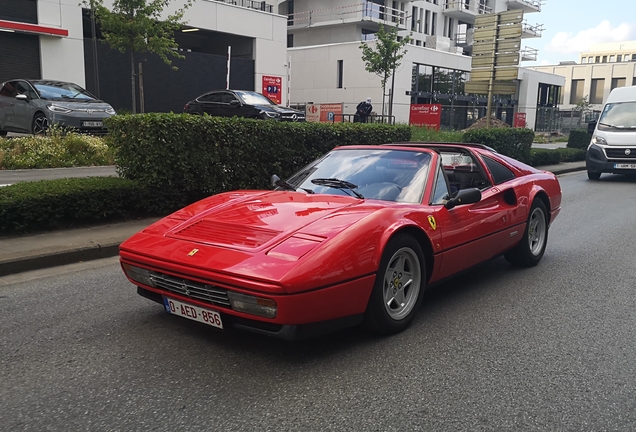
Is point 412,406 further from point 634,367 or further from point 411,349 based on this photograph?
point 634,367

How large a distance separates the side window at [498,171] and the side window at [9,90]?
13.2m

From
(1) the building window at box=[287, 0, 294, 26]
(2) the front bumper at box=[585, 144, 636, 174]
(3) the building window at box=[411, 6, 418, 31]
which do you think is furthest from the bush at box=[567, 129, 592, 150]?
(3) the building window at box=[411, 6, 418, 31]

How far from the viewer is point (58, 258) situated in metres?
5.78

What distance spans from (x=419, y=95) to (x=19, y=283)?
123 feet

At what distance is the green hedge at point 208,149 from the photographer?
7.66 m

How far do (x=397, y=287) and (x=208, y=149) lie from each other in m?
4.95

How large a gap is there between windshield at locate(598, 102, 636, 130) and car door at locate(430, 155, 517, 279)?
12.2 m

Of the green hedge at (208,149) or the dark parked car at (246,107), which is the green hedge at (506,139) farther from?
the green hedge at (208,149)

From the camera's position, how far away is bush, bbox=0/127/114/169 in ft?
35.8

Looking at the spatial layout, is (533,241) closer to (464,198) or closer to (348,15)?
(464,198)

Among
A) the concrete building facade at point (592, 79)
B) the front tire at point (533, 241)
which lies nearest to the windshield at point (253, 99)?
the front tire at point (533, 241)

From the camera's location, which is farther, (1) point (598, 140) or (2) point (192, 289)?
(1) point (598, 140)

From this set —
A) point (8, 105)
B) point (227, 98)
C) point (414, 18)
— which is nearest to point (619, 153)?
point (227, 98)

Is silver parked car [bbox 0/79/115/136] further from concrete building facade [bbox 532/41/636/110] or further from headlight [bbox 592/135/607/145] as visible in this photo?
concrete building facade [bbox 532/41/636/110]
